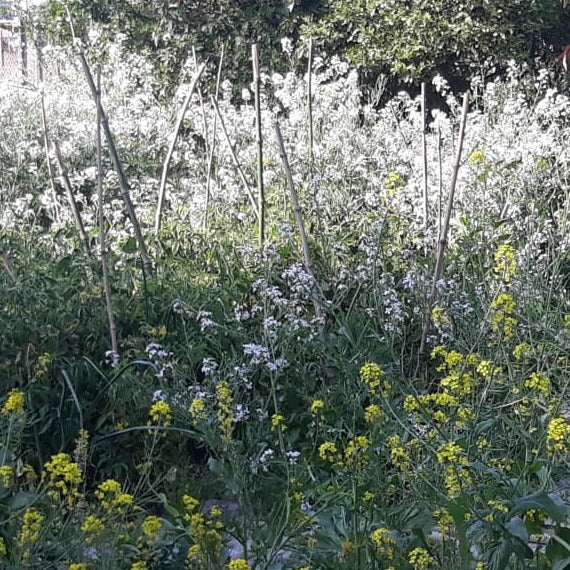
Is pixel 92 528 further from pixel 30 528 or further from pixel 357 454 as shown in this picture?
pixel 357 454

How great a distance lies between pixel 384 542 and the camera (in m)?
2.07

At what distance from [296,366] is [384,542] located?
56.1 inches

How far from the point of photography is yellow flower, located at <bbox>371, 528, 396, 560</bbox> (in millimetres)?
2035

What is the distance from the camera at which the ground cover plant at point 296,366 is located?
7.00ft

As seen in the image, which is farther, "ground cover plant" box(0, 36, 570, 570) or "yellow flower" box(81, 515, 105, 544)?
"ground cover plant" box(0, 36, 570, 570)

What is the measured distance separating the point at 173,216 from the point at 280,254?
1.32m

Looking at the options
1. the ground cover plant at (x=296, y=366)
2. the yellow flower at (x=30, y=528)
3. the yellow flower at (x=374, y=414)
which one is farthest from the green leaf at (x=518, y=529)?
the yellow flower at (x=30, y=528)

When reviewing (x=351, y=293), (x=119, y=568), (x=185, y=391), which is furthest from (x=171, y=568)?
(x=351, y=293)

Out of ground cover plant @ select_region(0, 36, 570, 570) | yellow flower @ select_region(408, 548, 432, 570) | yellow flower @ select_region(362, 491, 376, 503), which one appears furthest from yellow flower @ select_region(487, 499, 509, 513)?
yellow flower @ select_region(362, 491, 376, 503)

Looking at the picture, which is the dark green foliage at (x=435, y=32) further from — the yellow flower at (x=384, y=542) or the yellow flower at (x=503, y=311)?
the yellow flower at (x=384, y=542)

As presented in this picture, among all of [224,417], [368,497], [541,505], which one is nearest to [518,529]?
[541,505]

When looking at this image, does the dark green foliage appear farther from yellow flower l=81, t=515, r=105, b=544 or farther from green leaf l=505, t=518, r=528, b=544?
yellow flower l=81, t=515, r=105, b=544

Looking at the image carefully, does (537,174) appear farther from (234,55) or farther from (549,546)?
(234,55)

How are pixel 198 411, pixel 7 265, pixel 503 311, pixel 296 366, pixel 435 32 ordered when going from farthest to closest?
1. pixel 435 32
2. pixel 7 265
3. pixel 296 366
4. pixel 503 311
5. pixel 198 411
